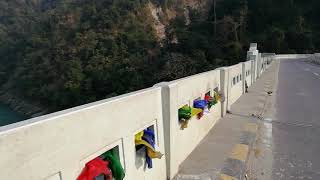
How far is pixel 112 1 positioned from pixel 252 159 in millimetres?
72853

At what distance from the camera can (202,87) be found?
657 cm

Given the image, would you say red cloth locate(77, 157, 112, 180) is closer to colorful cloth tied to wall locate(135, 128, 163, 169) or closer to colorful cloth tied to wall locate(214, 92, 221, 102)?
colorful cloth tied to wall locate(135, 128, 163, 169)

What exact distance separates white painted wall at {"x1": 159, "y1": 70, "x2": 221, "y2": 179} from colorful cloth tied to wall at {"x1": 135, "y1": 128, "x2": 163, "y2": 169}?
51 centimetres

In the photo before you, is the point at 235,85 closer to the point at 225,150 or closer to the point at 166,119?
the point at 225,150

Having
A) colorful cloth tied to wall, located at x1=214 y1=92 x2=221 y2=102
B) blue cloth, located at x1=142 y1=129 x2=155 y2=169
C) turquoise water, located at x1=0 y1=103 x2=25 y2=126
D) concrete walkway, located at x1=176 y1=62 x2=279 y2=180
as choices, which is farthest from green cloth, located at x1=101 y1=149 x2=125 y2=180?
turquoise water, located at x1=0 y1=103 x2=25 y2=126

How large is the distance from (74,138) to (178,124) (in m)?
2.67

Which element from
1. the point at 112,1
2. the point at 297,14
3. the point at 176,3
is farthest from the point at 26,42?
the point at 297,14

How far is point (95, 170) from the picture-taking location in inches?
108

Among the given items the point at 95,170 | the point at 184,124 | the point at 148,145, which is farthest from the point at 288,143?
the point at 95,170

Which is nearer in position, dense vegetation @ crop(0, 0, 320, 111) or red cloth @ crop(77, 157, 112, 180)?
red cloth @ crop(77, 157, 112, 180)

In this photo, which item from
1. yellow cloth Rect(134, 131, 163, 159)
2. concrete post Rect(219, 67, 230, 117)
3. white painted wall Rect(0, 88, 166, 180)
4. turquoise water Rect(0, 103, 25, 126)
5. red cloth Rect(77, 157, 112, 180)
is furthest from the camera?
turquoise water Rect(0, 103, 25, 126)

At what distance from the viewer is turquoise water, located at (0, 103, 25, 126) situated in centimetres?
4258

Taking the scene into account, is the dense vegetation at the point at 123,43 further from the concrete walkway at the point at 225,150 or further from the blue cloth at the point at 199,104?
the blue cloth at the point at 199,104

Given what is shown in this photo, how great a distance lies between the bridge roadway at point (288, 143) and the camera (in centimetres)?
488
